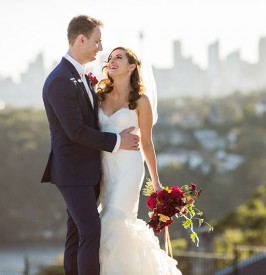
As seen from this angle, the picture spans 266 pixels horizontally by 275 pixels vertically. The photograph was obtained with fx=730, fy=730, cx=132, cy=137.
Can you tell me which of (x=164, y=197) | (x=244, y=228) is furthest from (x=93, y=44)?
(x=244, y=228)

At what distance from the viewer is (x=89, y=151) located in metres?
3.95

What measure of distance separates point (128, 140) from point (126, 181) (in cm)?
23

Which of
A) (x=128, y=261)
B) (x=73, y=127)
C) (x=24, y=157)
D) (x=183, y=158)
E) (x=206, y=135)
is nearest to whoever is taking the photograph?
(x=73, y=127)

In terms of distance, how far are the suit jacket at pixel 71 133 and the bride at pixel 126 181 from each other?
0.41 feet

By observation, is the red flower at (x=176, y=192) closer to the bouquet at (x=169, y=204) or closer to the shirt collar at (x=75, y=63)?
the bouquet at (x=169, y=204)

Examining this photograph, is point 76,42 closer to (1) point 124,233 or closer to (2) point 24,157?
(1) point 124,233

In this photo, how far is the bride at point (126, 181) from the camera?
13.0ft

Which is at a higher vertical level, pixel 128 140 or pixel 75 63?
pixel 75 63

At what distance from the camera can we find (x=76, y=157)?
3.91m

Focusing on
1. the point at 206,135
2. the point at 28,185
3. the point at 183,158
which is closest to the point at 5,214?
the point at 28,185

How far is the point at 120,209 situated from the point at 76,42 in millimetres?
937

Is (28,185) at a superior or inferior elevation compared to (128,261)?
inferior

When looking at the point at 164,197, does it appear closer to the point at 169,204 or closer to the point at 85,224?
the point at 169,204

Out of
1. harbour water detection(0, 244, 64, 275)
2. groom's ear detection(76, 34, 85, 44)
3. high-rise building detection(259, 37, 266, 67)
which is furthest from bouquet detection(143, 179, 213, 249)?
high-rise building detection(259, 37, 266, 67)
